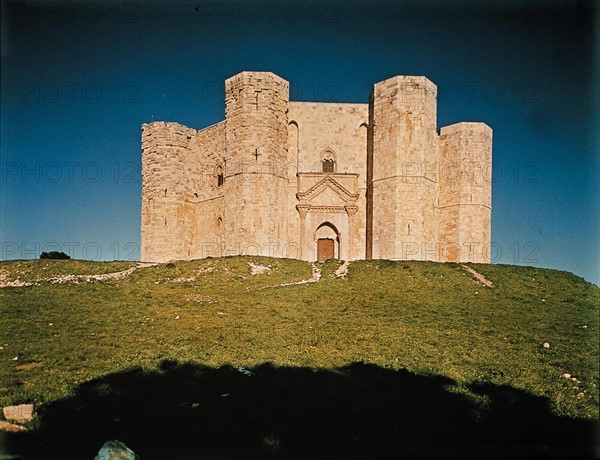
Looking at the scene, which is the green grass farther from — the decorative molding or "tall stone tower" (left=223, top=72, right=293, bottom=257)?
the decorative molding

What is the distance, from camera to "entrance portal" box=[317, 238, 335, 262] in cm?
2528

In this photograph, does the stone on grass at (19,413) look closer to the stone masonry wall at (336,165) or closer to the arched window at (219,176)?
the stone masonry wall at (336,165)

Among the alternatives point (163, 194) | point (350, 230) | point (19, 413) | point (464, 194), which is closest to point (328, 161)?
point (350, 230)

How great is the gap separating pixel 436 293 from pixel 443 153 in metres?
15.3

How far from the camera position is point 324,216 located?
988 inches

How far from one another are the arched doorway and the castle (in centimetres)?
6

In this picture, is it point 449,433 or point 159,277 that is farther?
point 159,277

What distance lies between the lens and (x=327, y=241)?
83.4 ft

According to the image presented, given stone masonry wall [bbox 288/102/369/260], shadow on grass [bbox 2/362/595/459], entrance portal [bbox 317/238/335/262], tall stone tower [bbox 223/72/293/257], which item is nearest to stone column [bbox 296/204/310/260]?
stone masonry wall [bbox 288/102/369/260]

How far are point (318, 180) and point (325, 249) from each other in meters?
4.19

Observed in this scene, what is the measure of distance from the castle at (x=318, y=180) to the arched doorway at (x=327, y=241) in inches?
2.5

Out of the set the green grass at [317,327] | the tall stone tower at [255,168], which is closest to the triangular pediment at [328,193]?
the tall stone tower at [255,168]

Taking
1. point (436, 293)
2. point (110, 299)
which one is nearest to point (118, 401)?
point (110, 299)

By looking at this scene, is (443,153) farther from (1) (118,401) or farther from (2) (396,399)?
(1) (118,401)
